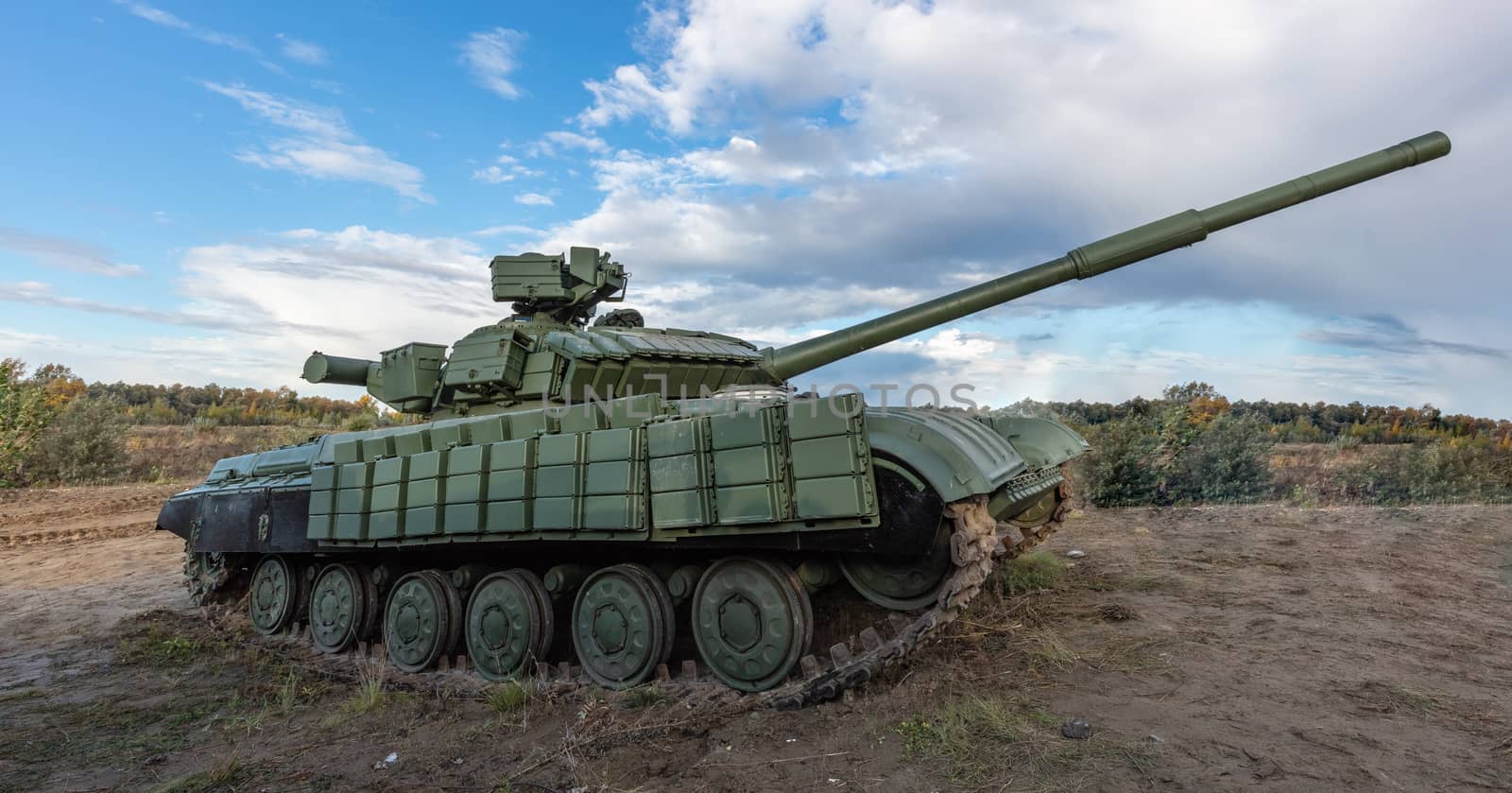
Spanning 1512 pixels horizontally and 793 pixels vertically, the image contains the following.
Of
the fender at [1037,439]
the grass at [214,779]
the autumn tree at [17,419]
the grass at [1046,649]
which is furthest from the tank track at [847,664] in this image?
the autumn tree at [17,419]

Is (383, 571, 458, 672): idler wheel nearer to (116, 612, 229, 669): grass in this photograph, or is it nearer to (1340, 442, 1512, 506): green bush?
(116, 612, 229, 669): grass

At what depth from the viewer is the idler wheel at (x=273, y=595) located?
392 inches

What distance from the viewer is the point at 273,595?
401 inches

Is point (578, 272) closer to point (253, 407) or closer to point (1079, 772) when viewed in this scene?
point (1079, 772)

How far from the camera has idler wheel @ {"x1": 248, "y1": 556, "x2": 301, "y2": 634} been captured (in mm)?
9969

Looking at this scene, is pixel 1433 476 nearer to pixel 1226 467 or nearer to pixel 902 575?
pixel 1226 467

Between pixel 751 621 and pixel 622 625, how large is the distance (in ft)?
4.06

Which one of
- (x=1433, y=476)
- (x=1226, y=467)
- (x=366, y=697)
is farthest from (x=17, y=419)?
(x=1433, y=476)

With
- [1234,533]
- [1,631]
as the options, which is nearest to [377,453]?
[1,631]

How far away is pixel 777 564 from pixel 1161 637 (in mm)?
3340

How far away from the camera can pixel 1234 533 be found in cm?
1277

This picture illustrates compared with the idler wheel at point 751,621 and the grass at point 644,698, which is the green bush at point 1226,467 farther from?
the grass at point 644,698

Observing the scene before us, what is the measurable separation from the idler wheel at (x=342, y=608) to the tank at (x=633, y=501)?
0.02 metres

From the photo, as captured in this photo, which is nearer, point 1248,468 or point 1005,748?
point 1005,748
